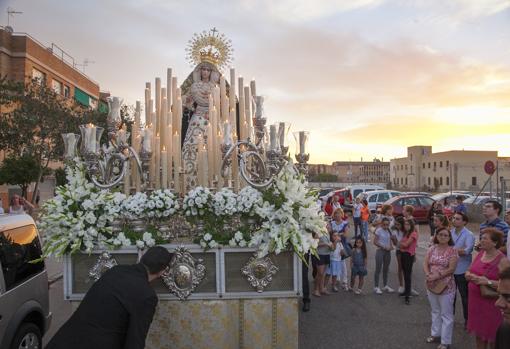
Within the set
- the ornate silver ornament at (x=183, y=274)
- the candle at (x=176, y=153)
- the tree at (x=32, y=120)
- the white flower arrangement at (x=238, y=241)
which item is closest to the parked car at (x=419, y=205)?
the tree at (x=32, y=120)

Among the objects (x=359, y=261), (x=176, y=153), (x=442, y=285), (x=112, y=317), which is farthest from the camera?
(x=359, y=261)

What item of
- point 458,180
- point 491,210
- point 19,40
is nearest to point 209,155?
point 491,210

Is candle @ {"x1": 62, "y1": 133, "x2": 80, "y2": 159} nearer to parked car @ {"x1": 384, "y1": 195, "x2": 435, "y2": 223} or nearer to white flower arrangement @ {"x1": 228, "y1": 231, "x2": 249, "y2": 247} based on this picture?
white flower arrangement @ {"x1": 228, "y1": 231, "x2": 249, "y2": 247}

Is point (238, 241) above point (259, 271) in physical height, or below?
above

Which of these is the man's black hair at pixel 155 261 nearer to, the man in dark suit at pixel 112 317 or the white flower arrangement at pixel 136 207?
the man in dark suit at pixel 112 317

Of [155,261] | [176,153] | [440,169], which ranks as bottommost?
[155,261]

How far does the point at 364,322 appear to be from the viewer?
6570 mm

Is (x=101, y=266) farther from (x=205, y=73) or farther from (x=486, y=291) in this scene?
(x=205, y=73)

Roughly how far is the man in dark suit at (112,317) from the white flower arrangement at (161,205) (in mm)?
1438

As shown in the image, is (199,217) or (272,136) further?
(272,136)

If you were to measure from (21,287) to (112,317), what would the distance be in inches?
94.1

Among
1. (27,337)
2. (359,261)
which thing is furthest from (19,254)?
(359,261)

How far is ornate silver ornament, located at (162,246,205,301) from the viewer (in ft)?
14.5

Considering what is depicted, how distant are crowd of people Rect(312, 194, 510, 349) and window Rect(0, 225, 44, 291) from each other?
3.39m
